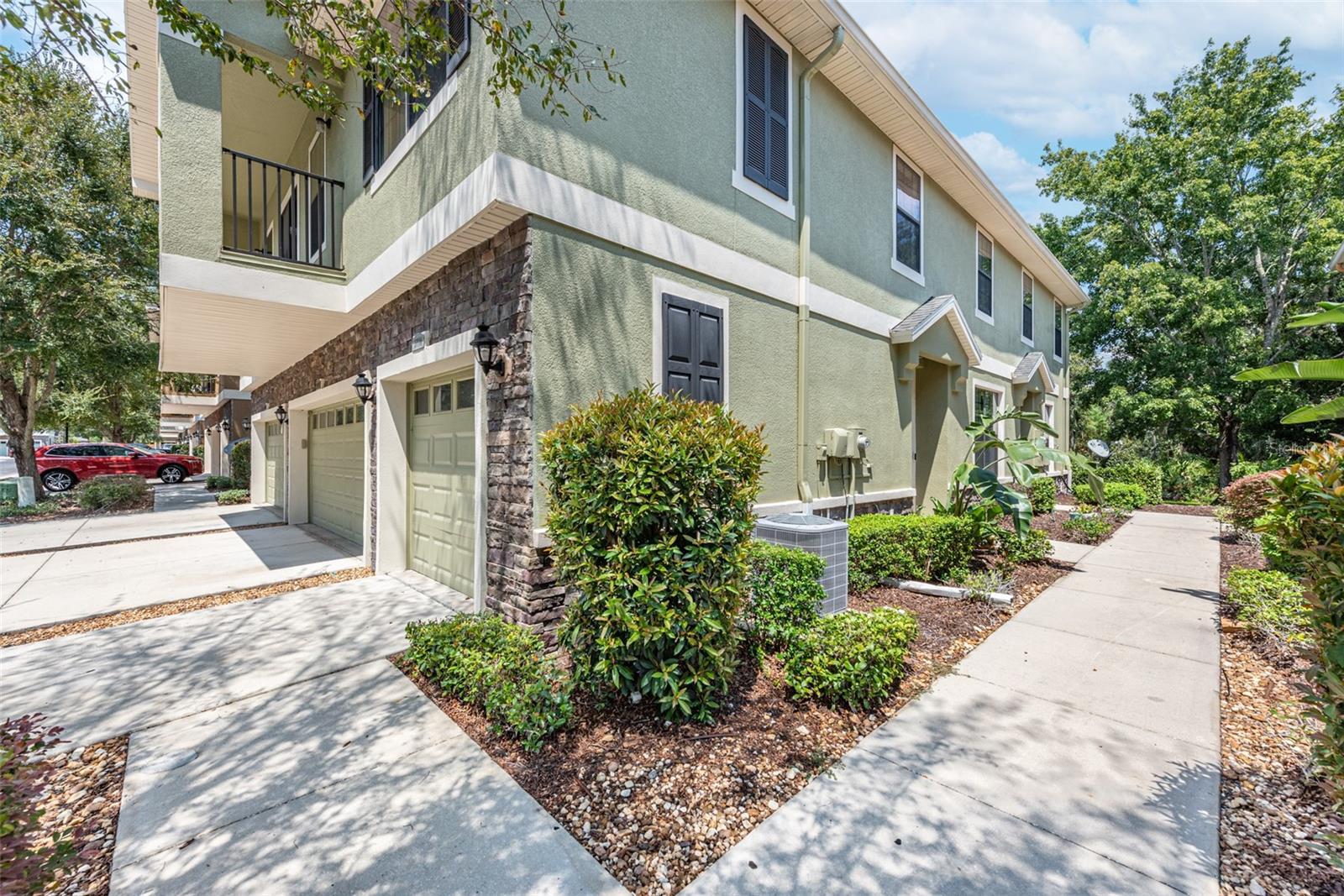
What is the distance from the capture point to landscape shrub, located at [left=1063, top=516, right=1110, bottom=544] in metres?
9.19

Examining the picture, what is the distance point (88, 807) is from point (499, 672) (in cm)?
201

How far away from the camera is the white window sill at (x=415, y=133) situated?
4852 millimetres

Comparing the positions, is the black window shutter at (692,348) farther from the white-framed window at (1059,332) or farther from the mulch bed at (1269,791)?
the white-framed window at (1059,332)

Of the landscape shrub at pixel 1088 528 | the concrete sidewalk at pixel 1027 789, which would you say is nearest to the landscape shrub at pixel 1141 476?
the landscape shrub at pixel 1088 528

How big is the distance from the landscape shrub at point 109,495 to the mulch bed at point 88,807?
15.2 m

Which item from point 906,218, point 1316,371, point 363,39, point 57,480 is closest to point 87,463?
point 57,480

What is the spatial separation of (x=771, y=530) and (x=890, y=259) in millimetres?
5520

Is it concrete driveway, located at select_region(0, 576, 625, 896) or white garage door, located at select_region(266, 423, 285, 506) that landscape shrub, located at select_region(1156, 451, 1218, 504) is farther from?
white garage door, located at select_region(266, 423, 285, 506)

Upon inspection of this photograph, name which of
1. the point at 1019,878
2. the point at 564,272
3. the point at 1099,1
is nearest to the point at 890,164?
the point at 1099,1

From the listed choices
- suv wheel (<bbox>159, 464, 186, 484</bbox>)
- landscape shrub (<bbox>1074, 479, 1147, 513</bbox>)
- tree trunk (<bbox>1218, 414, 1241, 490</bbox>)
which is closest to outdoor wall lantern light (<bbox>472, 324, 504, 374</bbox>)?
landscape shrub (<bbox>1074, 479, 1147, 513</bbox>)

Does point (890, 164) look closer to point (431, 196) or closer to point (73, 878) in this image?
point (431, 196)

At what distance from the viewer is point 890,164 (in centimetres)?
849

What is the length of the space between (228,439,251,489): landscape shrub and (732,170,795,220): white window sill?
18258 mm

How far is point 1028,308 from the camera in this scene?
1402cm
